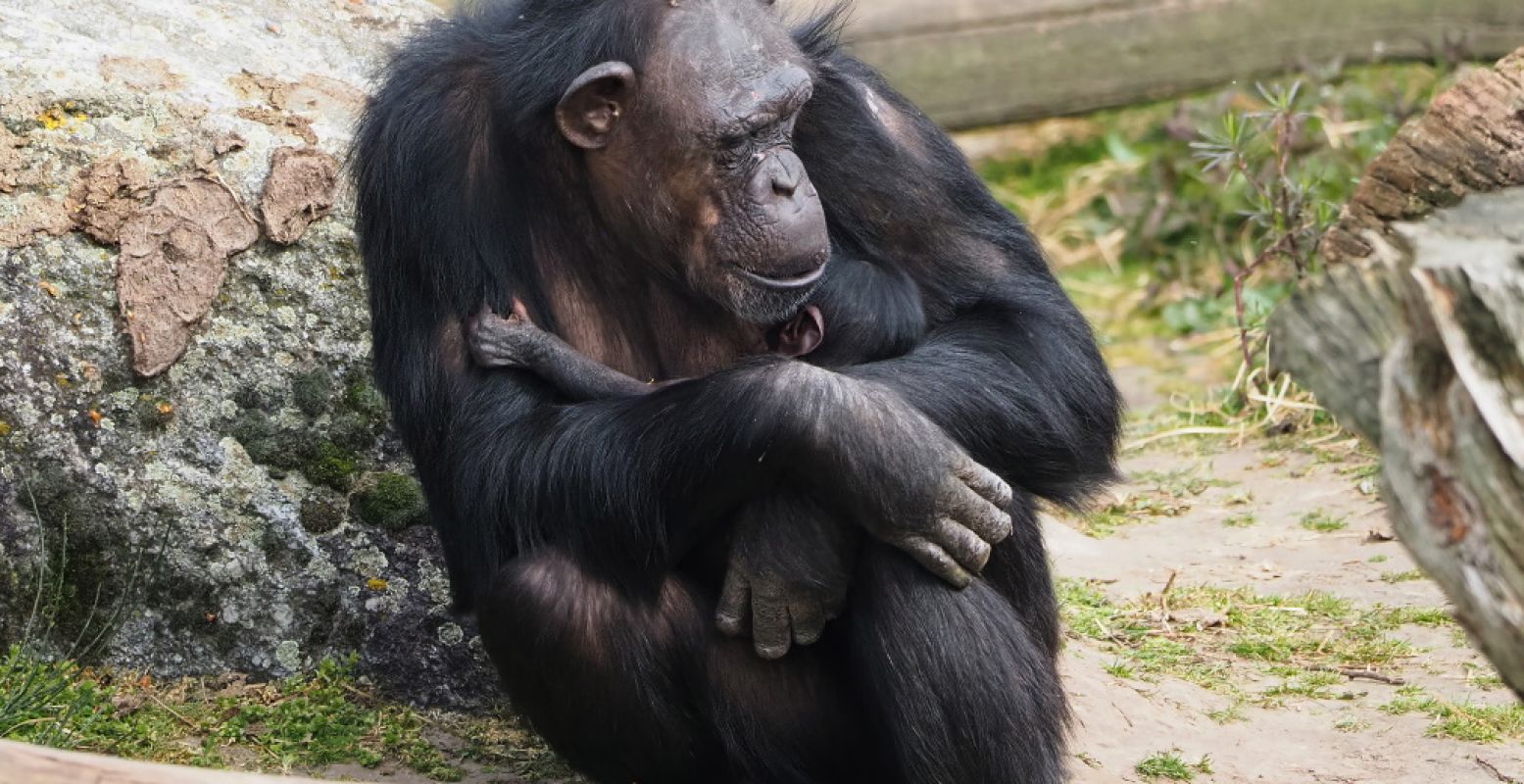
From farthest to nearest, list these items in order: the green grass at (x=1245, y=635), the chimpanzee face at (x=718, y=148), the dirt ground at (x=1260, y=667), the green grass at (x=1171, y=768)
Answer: the green grass at (x=1245, y=635), the dirt ground at (x=1260, y=667), the green grass at (x=1171, y=768), the chimpanzee face at (x=718, y=148)

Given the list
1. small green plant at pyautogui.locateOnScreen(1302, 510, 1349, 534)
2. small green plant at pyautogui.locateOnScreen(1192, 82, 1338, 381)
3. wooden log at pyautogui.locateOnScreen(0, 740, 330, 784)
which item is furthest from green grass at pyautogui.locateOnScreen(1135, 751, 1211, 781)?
small green plant at pyautogui.locateOnScreen(1192, 82, 1338, 381)

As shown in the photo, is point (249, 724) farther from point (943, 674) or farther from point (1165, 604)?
point (1165, 604)

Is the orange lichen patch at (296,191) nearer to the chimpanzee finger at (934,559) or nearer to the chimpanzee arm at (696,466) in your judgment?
the chimpanzee arm at (696,466)

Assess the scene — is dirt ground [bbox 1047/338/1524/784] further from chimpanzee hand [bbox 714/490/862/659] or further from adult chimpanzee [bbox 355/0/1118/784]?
chimpanzee hand [bbox 714/490/862/659]

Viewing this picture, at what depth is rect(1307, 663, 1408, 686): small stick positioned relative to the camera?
557cm

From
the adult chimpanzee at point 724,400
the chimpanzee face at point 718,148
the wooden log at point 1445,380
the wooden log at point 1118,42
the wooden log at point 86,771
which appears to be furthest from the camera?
the wooden log at point 1118,42

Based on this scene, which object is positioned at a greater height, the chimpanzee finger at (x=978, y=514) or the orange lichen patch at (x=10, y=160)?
the orange lichen patch at (x=10, y=160)

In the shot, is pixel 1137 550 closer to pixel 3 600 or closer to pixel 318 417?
pixel 318 417

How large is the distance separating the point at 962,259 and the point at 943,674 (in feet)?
4.14

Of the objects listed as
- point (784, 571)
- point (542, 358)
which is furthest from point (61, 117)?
point (784, 571)

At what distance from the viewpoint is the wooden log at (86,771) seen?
2.64 m

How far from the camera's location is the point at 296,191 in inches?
216

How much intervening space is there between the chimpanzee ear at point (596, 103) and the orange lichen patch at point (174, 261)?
1461 mm

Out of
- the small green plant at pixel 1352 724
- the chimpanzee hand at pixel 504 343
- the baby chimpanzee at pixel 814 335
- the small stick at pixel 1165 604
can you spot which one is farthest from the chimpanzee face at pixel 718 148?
the small stick at pixel 1165 604
